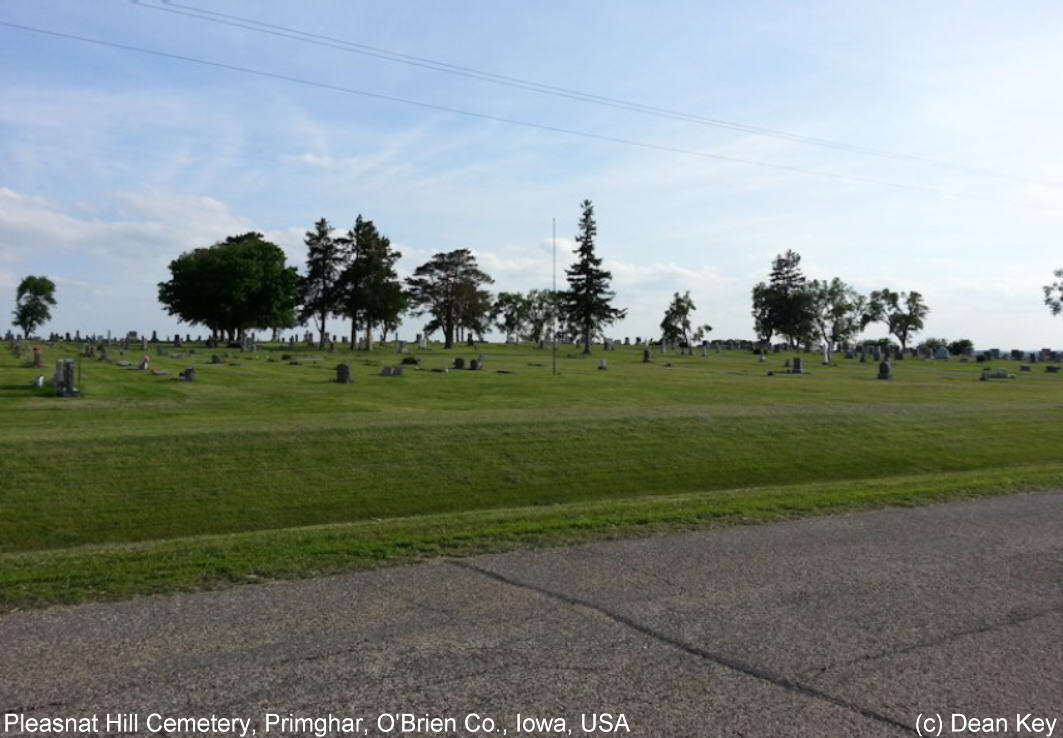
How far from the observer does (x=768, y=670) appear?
5660mm

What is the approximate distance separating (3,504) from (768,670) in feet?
49.6

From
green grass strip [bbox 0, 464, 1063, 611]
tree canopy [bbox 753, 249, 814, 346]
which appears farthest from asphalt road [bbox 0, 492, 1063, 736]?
tree canopy [bbox 753, 249, 814, 346]

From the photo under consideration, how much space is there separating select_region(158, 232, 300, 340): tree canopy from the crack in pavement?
80.7 meters

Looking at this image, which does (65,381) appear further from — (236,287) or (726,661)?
(236,287)

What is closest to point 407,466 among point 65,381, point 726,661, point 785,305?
point 65,381

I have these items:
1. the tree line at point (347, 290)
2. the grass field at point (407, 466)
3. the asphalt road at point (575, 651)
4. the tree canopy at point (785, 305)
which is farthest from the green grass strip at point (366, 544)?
the tree canopy at point (785, 305)

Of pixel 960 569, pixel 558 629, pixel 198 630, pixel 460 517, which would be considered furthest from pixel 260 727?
pixel 460 517

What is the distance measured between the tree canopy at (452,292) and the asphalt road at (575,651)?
85.6 metres

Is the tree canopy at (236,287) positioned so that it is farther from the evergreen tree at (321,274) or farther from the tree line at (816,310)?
the tree line at (816,310)

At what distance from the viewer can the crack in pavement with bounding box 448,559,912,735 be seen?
5074 millimetres

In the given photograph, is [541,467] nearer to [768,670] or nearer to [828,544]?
[828,544]

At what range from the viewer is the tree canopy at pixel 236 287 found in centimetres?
8381

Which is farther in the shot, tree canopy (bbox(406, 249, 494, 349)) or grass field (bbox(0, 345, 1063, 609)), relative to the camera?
tree canopy (bbox(406, 249, 494, 349))

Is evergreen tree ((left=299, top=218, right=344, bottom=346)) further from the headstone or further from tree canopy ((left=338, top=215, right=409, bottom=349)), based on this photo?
the headstone
